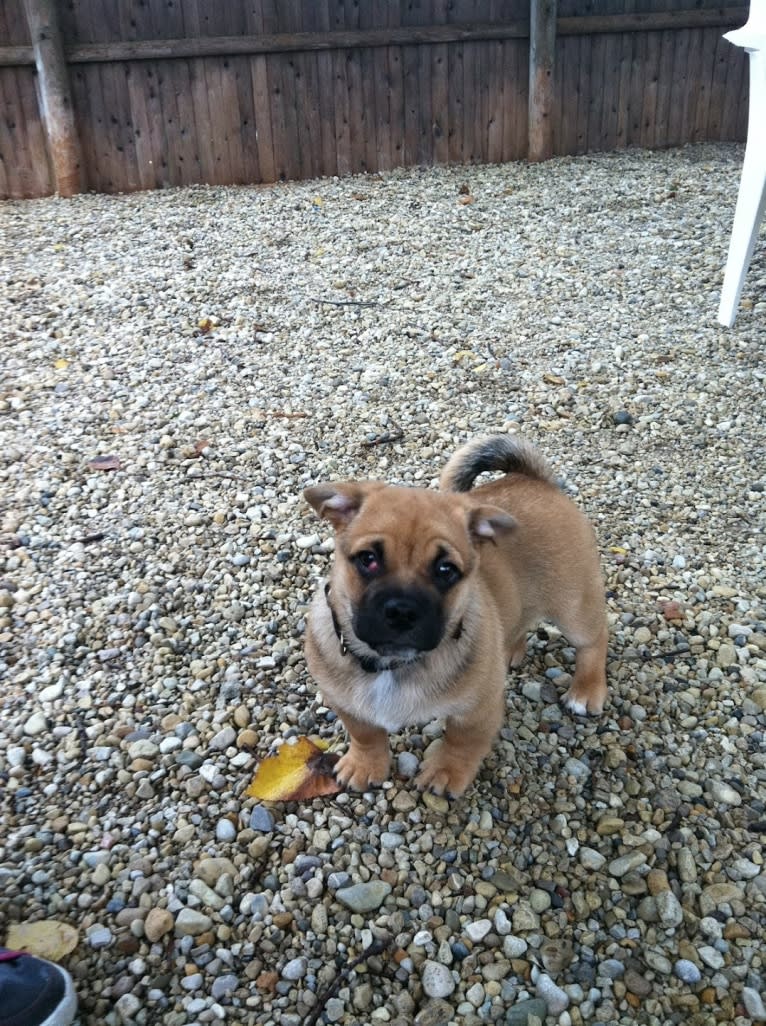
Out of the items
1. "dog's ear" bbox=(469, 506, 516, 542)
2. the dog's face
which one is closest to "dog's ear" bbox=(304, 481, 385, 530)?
the dog's face

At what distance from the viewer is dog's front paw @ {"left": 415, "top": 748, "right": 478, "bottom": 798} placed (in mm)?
2516

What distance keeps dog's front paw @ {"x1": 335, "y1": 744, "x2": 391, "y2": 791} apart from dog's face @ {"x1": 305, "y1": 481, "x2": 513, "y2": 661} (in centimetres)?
51

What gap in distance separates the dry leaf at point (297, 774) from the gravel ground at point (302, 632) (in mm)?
51

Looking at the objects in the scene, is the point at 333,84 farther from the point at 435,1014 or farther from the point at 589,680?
the point at 435,1014

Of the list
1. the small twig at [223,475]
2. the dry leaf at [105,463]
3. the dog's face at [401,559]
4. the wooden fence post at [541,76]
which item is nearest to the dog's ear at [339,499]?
the dog's face at [401,559]

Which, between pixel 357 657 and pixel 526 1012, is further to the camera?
pixel 357 657

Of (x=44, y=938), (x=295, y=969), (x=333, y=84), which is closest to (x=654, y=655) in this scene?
(x=295, y=969)

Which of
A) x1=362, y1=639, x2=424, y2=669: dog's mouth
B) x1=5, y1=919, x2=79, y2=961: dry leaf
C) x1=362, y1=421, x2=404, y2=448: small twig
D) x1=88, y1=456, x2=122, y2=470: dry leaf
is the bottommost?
x1=5, y1=919, x2=79, y2=961: dry leaf

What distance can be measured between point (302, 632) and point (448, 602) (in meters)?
1.16

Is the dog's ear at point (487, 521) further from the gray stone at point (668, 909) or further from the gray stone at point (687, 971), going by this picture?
the gray stone at point (687, 971)

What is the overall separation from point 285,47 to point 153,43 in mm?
1263

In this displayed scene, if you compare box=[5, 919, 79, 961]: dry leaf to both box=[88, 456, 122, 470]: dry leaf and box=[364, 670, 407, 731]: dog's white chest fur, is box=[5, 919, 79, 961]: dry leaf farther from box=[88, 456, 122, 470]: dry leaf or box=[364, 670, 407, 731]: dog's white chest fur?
box=[88, 456, 122, 470]: dry leaf

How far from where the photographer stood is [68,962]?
212 centimetres

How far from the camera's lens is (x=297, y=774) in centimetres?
264
